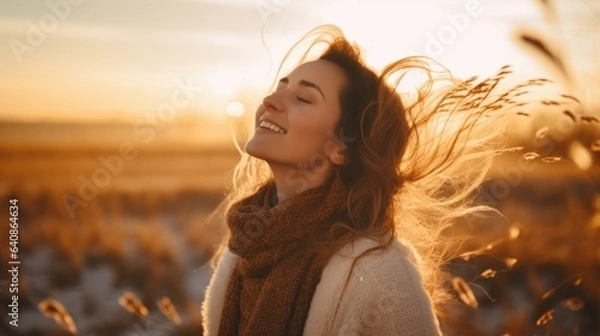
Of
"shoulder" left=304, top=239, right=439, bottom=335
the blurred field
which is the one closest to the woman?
"shoulder" left=304, top=239, right=439, bottom=335

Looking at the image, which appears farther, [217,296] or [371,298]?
[217,296]

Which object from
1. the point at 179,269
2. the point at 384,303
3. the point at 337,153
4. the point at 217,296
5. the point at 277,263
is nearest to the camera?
the point at 384,303

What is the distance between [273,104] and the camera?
2812mm

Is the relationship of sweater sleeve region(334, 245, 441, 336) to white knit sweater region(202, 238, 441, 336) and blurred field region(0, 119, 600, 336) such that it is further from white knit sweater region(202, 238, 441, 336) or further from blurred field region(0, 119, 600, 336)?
blurred field region(0, 119, 600, 336)

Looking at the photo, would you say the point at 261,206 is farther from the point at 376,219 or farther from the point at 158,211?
the point at 158,211

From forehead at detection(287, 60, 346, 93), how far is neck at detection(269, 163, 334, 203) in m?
0.34

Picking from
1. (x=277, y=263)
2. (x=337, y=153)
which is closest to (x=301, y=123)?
(x=337, y=153)

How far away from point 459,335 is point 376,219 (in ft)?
4.95

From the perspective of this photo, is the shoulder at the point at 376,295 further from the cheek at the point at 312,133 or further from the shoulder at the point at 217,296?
the shoulder at the point at 217,296

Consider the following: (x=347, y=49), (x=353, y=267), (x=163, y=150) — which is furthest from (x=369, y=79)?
(x=163, y=150)

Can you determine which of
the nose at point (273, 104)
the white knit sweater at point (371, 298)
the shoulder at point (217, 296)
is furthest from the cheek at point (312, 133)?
the shoulder at point (217, 296)

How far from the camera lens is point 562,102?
2.26 metres

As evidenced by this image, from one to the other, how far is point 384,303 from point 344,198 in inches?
20.0

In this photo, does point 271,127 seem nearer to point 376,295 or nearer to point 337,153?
point 337,153
